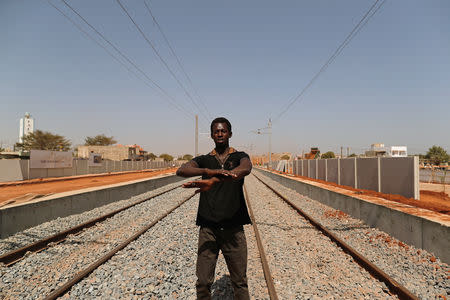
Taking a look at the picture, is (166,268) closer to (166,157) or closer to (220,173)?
(220,173)

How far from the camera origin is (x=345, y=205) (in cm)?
1045

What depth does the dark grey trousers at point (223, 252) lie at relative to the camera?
89.9 inches

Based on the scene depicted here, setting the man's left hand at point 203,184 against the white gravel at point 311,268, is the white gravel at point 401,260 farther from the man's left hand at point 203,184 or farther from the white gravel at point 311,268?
the man's left hand at point 203,184

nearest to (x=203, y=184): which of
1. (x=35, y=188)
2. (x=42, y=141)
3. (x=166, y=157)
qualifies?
(x=35, y=188)

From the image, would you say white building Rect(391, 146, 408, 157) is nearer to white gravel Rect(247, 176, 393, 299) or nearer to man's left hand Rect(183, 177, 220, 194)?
white gravel Rect(247, 176, 393, 299)

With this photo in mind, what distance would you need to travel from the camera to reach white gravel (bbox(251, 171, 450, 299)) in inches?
171

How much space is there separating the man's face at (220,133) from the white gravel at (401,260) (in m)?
4.16

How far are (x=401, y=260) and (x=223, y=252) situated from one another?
5.12 meters

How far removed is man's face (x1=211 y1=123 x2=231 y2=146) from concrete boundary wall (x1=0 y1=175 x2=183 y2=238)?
25.7 feet

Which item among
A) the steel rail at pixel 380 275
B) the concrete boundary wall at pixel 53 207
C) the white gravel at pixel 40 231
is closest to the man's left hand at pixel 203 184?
the steel rail at pixel 380 275

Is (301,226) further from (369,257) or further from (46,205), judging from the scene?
(46,205)

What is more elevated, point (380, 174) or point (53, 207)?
point (380, 174)

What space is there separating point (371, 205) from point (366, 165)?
18.7 feet

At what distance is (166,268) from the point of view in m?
4.89
